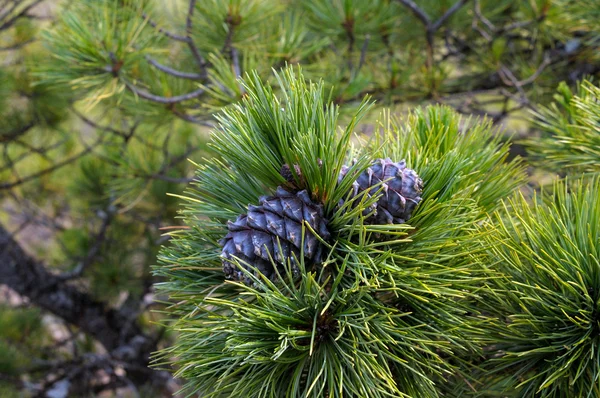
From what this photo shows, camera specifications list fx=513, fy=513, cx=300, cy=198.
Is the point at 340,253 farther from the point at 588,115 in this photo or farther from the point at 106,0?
the point at 106,0

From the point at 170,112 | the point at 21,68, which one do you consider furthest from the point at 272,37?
the point at 21,68

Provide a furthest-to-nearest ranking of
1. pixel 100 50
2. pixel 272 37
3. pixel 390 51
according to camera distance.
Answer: pixel 390 51 → pixel 272 37 → pixel 100 50

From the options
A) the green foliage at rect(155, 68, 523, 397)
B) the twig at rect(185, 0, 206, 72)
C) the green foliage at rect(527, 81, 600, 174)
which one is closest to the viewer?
the green foliage at rect(155, 68, 523, 397)

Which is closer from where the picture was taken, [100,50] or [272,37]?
[100,50]

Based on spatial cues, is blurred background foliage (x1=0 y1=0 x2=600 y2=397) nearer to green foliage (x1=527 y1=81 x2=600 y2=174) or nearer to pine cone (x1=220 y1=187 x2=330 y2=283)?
green foliage (x1=527 y1=81 x2=600 y2=174)

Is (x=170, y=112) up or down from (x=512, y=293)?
up

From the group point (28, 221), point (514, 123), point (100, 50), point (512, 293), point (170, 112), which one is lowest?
point (514, 123)

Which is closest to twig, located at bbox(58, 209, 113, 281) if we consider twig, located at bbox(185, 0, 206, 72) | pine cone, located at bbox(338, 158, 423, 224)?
twig, located at bbox(185, 0, 206, 72)

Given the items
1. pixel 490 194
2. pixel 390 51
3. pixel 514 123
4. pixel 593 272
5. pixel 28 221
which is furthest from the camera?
pixel 514 123
